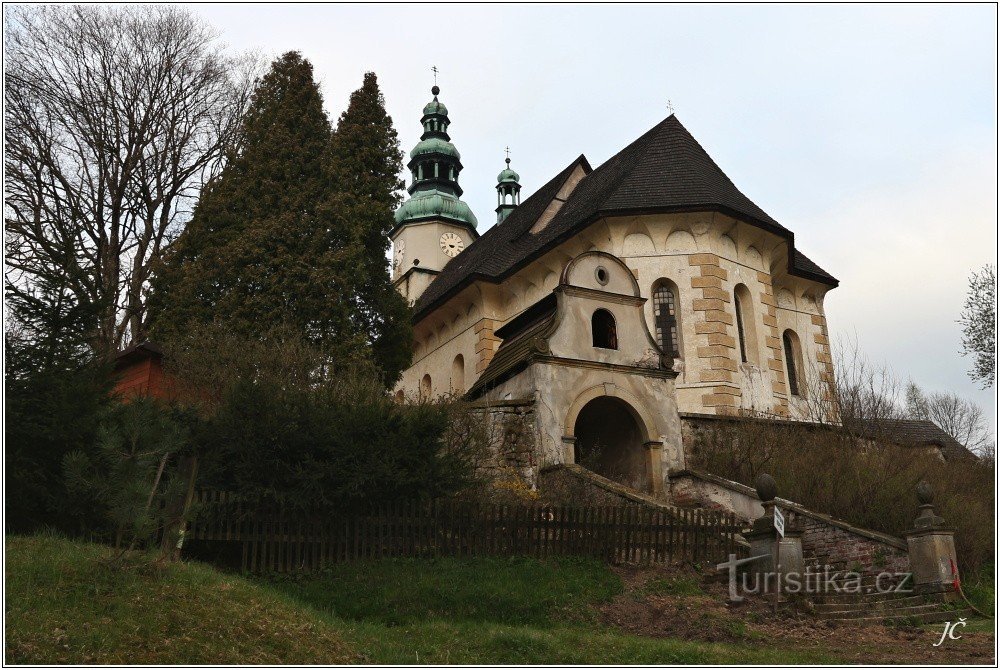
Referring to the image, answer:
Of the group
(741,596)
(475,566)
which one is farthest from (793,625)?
(475,566)

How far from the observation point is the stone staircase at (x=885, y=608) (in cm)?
1139

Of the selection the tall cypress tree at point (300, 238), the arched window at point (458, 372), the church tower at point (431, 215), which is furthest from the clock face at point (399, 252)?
the tall cypress tree at point (300, 238)

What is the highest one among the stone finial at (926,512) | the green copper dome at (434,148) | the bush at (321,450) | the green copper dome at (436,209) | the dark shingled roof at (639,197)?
the green copper dome at (434,148)

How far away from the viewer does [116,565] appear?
8.98m

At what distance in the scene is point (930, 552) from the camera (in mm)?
12586

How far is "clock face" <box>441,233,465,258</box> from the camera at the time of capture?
45356 mm

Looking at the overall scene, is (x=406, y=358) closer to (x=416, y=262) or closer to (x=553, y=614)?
(x=553, y=614)

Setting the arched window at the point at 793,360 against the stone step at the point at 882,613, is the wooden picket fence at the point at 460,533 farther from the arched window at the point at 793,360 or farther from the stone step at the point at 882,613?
the arched window at the point at 793,360

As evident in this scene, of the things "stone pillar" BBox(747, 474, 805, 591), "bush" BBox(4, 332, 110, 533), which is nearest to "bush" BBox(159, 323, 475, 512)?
"bush" BBox(4, 332, 110, 533)

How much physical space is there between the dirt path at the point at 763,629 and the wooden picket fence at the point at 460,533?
2.97 ft

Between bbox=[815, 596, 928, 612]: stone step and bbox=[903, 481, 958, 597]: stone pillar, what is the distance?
338mm

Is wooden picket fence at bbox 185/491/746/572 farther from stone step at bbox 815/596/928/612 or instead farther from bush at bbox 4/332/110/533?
stone step at bbox 815/596/928/612

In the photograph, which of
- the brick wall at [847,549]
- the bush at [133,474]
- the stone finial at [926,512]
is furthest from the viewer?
the brick wall at [847,549]

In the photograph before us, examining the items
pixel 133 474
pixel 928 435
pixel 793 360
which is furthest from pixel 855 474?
pixel 928 435
